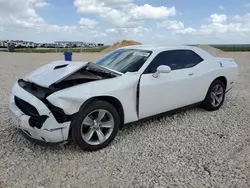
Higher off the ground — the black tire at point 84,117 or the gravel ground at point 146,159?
the black tire at point 84,117

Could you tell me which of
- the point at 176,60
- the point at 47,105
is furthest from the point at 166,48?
the point at 47,105

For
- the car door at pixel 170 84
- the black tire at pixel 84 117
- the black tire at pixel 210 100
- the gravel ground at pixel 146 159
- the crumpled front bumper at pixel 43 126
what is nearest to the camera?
the gravel ground at pixel 146 159

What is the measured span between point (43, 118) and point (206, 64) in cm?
324

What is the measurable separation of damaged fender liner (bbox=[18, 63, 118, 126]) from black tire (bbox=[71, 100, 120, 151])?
109mm

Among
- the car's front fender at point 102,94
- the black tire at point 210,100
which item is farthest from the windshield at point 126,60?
the black tire at point 210,100

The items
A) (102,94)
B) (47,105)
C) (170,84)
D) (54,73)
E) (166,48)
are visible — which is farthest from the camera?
(166,48)

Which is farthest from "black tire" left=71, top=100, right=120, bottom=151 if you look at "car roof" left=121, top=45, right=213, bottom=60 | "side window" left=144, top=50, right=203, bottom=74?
"car roof" left=121, top=45, right=213, bottom=60

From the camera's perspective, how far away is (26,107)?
309 cm

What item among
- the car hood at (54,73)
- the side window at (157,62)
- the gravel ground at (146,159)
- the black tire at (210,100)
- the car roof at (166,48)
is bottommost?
the gravel ground at (146,159)

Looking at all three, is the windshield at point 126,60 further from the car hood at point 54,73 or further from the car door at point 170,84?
the car hood at point 54,73

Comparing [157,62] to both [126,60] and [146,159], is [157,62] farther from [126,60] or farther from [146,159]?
[146,159]

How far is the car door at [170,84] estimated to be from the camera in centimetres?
371

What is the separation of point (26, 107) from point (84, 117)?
29.6 inches

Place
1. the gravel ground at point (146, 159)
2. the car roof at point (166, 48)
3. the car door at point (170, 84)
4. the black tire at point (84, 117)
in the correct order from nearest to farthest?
the gravel ground at point (146, 159)
the black tire at point (84, 117)
the car door at point (170, 84)
the car roof at point (166, 48)
